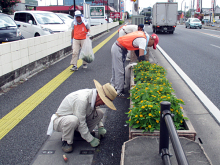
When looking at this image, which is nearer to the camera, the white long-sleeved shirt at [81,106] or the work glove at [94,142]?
the white long-sleeved shirt at [81,106]

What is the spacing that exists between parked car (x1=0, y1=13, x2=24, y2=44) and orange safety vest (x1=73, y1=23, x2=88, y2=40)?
3.59m

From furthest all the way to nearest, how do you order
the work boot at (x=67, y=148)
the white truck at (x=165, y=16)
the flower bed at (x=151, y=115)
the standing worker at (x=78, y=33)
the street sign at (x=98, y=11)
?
the street sign at (x=98, y=11) < the white truck at (x=165, y=16) < the standing worker at (x=78, y=33) < the work boot at (x=67, y=148) < the flower bed at (x=151, y=115)

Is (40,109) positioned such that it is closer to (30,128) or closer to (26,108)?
(26,108)

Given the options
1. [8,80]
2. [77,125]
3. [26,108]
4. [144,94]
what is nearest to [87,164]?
[77,125]

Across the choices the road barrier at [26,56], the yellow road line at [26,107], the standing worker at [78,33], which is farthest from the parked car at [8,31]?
the yellow road line at [26,107]

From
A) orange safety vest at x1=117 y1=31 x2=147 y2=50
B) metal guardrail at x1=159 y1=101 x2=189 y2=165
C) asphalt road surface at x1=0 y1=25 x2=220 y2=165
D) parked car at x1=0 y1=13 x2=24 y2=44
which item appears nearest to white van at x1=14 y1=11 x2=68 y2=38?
parked car at x1=0 y1=13 x2=24 y2=44

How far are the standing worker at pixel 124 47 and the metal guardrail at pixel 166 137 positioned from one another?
255 centimetres

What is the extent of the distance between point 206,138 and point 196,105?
1446mm

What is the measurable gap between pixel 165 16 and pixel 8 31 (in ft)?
64.0

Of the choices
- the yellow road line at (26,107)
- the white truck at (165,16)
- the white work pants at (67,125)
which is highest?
the white truck at (165,16)

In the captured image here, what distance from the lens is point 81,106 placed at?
3111 mm

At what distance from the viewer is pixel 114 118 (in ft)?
14.4

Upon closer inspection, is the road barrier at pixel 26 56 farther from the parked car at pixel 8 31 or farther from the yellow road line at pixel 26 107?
the parked car at pixel 8 31

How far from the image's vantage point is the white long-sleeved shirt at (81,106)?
3113 millimetres
